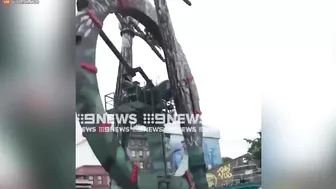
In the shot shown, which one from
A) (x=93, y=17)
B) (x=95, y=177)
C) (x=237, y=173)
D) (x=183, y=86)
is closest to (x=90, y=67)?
(x=93, y=17)

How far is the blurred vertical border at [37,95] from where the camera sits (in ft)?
10.9

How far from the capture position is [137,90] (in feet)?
10.7

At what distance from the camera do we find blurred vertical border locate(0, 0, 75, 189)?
3314 millimetres

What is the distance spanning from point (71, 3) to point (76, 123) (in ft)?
2.67

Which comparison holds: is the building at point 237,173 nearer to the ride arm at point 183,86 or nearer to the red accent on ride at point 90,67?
the ride arm at point 183,86

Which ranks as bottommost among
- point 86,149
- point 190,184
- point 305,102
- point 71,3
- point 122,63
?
point 190,184

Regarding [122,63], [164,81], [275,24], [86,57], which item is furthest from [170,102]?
[275,24]

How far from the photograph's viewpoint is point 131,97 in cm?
326

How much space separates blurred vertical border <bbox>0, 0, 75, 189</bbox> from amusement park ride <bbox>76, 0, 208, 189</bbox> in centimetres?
11

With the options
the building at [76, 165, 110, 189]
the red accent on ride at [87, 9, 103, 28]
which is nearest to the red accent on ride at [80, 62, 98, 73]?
the red accent on ride at [87, 9, 103, 28]

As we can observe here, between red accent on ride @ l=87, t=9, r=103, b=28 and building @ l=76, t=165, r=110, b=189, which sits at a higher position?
red accent on ride @ l=87, t=9, r=103, b=28

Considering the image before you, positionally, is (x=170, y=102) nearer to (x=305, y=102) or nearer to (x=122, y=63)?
(x=122, y=63)

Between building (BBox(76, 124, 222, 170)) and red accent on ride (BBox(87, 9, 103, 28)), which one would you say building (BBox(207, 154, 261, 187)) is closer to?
building (BBox(76, 124, 222, 170))

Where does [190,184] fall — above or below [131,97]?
below
